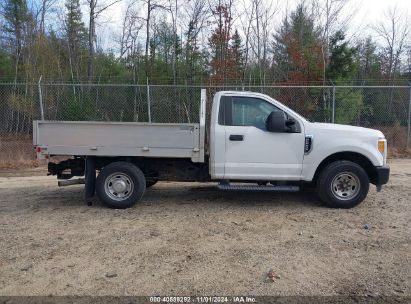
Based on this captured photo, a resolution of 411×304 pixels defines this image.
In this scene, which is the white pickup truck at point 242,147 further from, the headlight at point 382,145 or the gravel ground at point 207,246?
the gravel ground at point 207,246

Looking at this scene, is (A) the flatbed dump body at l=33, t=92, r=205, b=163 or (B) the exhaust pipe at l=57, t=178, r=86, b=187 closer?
(A) the flatbed dump body at l=33, t=92, r=205, b=163

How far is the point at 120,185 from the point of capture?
23.1 feet

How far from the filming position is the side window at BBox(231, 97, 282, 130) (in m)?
6.95

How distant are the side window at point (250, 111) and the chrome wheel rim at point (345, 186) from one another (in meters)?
1.57

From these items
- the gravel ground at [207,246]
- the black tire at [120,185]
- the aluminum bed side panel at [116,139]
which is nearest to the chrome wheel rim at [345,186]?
the gravel ground at [207,246]

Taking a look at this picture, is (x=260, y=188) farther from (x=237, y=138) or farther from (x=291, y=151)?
(x=237, y=138)

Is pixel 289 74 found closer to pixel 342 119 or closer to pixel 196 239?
pixel 342 119

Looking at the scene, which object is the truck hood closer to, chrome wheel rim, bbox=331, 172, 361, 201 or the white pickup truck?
the white pickup truck

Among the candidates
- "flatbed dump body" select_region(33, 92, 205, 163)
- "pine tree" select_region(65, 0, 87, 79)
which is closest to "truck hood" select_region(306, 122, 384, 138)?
"flatbed dump body" select_region(33, 92, 205, 163)

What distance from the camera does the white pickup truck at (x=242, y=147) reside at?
686 cm

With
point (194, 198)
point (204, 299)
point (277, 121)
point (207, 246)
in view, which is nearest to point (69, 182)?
point (194, 198)

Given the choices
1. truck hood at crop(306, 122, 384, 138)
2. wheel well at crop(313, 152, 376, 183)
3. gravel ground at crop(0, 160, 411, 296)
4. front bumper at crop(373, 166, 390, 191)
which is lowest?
gravel ground at crop(0, 160, 411, 296)

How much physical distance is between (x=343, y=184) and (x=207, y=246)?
3.01 m

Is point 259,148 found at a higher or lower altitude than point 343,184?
higher
